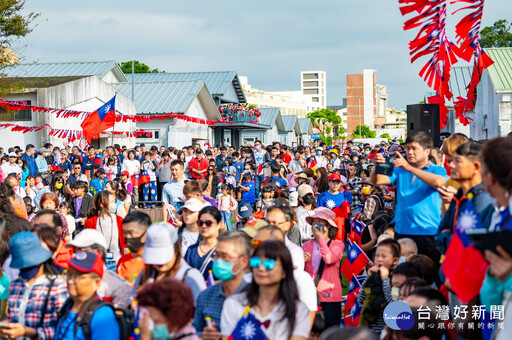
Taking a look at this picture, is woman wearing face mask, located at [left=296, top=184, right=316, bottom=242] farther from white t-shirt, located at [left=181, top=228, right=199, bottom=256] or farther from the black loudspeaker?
white t-shirt, located at [left=181, top=228, right=199, bottom=256]

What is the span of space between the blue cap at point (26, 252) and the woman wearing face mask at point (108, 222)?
3.81 m

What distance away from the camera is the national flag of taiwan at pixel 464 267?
3.68m

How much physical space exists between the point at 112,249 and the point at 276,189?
5.25 m

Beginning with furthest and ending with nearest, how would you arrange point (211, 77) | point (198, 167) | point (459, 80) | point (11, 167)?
point (211, 77) → point (459, 80) → point (198, 167) → point (11, 167)

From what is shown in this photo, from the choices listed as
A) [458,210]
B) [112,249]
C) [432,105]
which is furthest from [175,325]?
[432,105]

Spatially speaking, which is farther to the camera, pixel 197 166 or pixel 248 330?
pixel 197 166

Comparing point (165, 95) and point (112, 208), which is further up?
point (165, 95)

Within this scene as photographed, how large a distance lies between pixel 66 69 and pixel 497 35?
136 ft

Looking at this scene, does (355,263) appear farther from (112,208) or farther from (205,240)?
(112,208)

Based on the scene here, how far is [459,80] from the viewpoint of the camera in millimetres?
39344

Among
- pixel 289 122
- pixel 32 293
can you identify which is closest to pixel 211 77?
pixel 289 122

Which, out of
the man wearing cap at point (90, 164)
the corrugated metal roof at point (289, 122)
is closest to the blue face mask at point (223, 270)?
the man wearing cap at point (90, 164)

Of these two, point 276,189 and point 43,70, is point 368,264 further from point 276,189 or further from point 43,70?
point 43,70

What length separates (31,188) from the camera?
14.9 m
